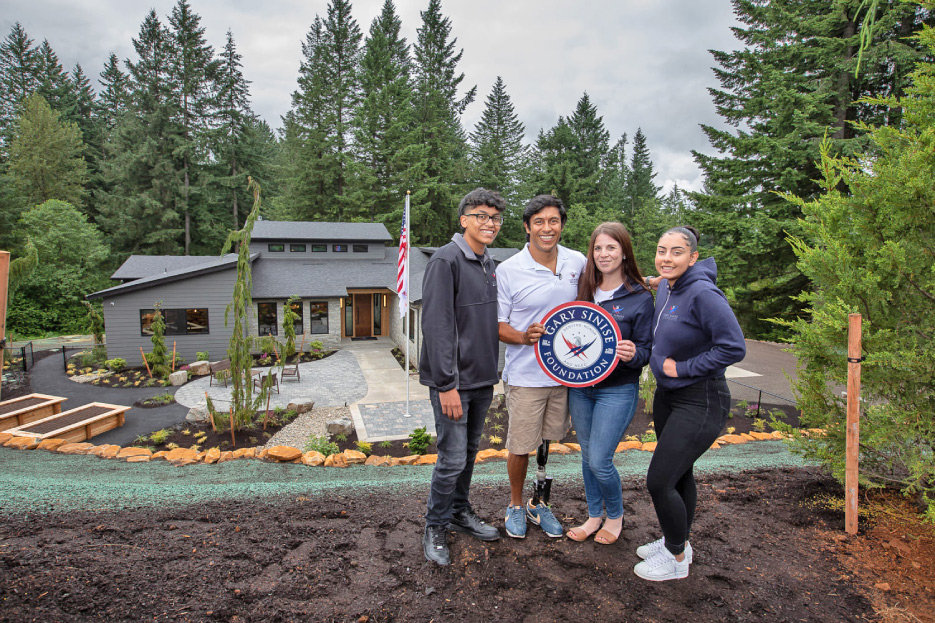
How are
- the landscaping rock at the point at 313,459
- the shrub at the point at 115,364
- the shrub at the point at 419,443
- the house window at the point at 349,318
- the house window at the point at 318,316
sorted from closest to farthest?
1. the landscaping rock at the point at 313,459
2. the shrub at the point at 419,443
3. the shrub at the point at 115,364
4. the house window at the point at 318,316
5. the house window at the point at 349,318

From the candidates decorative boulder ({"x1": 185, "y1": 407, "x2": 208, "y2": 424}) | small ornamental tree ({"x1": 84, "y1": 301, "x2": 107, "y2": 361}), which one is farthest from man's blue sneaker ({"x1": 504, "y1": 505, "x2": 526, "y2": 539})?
small ornamental tree ({"x1": 84, "y1": 301, "x2": 107, "y2": 361})

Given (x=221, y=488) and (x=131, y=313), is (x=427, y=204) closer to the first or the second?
(x=131, y=313)

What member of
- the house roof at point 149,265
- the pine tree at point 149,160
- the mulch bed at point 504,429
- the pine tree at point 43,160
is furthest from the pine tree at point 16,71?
the mulch bed at point 504,429

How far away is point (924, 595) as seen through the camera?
2260mm

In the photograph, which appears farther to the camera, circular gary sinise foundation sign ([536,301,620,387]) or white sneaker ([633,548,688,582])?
circular gary sinise foundation sign ([536,301,620,387])

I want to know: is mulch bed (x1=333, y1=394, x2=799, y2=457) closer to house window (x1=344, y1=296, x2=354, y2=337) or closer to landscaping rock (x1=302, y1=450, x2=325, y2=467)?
landscaping rock (x1=302, y1=450, x2=325, y2=467)

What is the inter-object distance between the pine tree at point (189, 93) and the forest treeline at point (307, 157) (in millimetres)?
93

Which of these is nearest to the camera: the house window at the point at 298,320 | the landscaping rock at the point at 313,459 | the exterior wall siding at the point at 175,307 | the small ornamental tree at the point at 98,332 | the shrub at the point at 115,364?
the landscaping rock at the point at 313,459

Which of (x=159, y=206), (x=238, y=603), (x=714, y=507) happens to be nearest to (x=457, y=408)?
(x=238, y=603)

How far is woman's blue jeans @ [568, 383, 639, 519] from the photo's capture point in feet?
8.36

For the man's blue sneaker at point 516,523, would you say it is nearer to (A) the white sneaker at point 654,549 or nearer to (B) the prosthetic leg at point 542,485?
(B) the prosthetic leg at point 542,485

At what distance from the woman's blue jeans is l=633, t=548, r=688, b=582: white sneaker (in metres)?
0.37

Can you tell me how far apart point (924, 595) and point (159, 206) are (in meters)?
33.7

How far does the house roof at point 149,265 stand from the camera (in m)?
18.0
